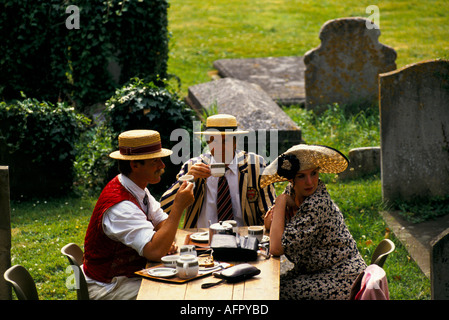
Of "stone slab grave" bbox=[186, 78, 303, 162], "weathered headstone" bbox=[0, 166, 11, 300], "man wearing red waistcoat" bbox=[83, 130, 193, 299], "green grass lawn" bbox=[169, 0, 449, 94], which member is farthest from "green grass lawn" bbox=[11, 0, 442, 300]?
"man wearing red waistcoat" bbox=[83, 130, 193, 299]

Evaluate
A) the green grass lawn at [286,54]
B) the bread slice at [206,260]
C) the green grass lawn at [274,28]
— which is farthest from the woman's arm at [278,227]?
the green grass lawn at [274,28]

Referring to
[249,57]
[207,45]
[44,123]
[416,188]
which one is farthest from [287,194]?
[207,45]

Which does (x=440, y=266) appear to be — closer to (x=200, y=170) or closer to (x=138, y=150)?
(x=200, y=170)

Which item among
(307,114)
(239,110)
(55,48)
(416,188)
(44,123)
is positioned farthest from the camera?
(307,114)

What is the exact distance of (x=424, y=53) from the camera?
16391 mm

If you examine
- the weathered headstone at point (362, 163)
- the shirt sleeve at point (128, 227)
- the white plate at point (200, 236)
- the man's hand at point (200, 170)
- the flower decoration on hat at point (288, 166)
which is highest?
the flower decoration on hat at point (288, 166)

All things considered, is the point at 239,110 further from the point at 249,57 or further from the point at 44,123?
the point at 249,57

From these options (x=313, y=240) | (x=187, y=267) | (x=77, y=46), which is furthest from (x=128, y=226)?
(x=77, y=46)

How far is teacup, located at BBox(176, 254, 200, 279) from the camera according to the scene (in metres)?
4.23

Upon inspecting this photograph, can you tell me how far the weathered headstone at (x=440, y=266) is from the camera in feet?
14.3

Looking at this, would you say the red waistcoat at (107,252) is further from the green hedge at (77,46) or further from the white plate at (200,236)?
the green hedge at (77,46)

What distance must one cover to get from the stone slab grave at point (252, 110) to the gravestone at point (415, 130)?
1708 millimetres

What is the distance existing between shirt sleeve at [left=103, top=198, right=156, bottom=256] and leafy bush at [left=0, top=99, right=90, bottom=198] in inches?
174
